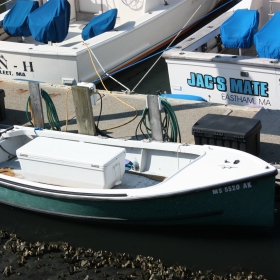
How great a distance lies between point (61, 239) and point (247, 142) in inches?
111

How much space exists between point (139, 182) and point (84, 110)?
5.18 feet

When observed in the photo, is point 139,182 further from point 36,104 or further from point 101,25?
point 101,25

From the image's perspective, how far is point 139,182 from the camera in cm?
956

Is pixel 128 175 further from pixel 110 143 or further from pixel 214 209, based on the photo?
pixel 214 209

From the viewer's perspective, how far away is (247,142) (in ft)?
30.3

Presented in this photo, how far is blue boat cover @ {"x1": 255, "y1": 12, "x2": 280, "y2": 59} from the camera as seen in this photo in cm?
1106

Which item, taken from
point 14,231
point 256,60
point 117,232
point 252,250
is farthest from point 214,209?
point 256,60

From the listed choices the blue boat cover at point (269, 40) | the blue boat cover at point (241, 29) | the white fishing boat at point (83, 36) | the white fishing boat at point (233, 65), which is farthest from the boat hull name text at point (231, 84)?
the white fishing boat at point (83, 36)

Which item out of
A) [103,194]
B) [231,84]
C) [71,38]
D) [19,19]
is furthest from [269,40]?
[19,19]

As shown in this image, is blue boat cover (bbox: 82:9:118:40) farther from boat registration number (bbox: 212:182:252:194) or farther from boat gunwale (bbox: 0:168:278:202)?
boat registration number (bbox: 212:182:252:194)

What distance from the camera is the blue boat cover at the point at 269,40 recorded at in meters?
11.1

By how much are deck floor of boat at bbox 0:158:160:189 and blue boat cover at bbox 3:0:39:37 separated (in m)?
4.60

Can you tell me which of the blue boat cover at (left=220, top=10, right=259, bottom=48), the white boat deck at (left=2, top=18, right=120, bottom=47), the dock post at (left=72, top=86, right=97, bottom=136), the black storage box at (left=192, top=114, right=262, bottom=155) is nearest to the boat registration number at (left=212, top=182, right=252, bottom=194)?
the black storage box at (left=192, top=114, right=262, bottom=155)

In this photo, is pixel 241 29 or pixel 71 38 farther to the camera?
pixel 71 38
